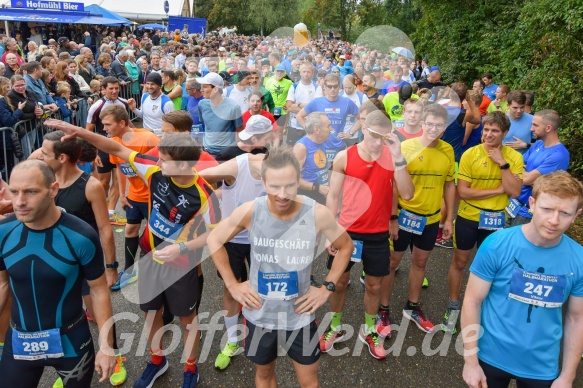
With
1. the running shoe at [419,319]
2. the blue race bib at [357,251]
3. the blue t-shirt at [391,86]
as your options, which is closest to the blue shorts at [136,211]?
the blue race bib at [357,251]

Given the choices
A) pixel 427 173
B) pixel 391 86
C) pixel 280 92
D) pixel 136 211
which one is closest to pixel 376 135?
pixel 427 173

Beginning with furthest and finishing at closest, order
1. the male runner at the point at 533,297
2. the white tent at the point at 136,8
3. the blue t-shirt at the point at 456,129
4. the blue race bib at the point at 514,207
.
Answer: the white tent at the point at 136,8
the blue t-shirt at the point at 456,129
the blue race bib at the point at 514,207
the male runner at the point at 533,297

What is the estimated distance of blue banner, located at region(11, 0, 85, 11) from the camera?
17.8 metres

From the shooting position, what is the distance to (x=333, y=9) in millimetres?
48219

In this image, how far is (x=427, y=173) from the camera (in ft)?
13.0

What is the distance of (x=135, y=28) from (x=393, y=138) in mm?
35072

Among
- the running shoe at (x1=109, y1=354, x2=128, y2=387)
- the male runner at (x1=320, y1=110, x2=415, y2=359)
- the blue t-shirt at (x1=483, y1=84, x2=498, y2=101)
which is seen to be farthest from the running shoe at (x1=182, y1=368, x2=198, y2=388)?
the blue t-shirt at (x1=483, y1=84, x2=498, y2=101)

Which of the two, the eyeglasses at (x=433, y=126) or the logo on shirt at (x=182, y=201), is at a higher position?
the eyeglasses at (x=433, y=126)

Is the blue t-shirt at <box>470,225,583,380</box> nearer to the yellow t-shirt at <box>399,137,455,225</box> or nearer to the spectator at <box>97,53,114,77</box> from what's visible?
the yellow t-shirt at <box>399,137,455,225</box>

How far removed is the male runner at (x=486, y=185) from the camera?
12.6ft

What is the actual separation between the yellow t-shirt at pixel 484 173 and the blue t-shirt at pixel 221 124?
323cm

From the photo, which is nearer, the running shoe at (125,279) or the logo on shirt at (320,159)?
the running shoe at (125,279)

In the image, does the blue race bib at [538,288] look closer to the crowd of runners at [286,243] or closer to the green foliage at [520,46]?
the crowd of runners at [286,243]

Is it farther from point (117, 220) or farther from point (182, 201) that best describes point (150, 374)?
point (117, 220)
